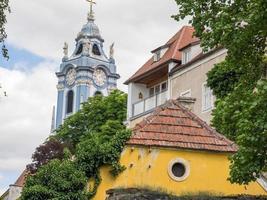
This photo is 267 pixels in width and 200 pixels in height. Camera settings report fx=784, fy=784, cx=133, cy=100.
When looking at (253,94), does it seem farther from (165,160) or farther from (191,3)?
(165,160)

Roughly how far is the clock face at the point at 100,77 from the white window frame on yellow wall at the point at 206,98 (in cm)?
6183

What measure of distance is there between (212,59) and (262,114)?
24.0 meters

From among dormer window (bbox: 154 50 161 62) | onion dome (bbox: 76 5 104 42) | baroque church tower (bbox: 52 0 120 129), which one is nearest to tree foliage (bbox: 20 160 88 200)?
dormer window (bbox: 154 50 161 62)

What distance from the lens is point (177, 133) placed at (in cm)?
2244

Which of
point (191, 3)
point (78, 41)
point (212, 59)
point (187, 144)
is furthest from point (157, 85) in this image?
point (78, 41)

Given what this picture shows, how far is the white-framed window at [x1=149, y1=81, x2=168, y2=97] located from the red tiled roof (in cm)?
113

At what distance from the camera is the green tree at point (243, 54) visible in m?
17.0

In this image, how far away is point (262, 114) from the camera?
1689 cm

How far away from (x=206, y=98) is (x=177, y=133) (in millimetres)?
18798

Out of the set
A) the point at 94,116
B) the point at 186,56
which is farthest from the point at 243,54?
the point at 94,116

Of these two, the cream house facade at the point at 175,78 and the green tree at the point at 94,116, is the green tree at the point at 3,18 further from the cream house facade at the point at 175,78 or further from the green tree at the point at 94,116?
the green tree at the point at 94,116

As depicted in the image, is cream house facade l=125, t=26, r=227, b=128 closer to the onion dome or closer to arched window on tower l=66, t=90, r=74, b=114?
arched window on tower l=66, t=90, r=74, b=114

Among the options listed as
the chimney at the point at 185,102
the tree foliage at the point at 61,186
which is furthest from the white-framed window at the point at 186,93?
the tree foliage at the point at 61,186

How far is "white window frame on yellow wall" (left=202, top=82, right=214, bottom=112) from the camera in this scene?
1590 inches
